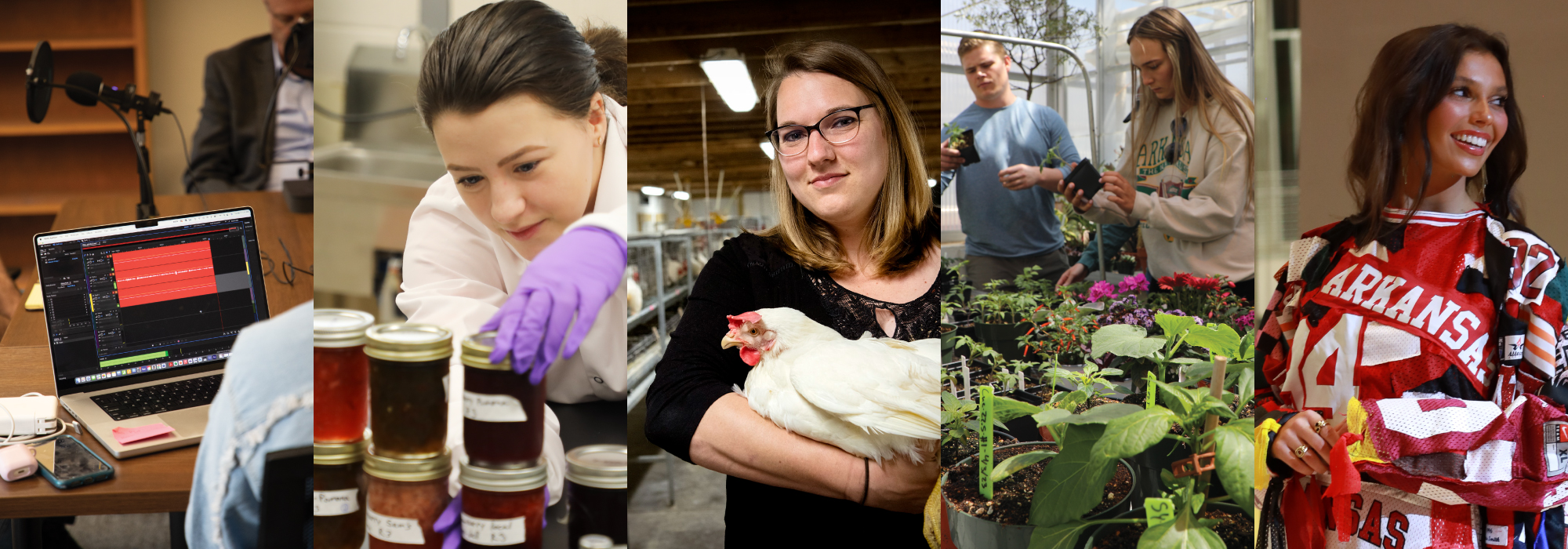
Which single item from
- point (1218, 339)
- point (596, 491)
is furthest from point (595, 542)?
point (1218, 339)

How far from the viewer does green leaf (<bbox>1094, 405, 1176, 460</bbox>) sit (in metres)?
1.22

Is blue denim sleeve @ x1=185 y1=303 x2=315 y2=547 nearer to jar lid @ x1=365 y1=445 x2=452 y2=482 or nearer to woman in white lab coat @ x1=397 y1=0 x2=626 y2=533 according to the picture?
jar lid @ x1=365 y1=445 x2=452 y2=482

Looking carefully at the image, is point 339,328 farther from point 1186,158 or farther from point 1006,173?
point 1186,158

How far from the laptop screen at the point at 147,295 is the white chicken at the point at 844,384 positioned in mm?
1065

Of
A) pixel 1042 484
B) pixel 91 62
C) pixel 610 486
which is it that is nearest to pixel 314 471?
pixel 610 486

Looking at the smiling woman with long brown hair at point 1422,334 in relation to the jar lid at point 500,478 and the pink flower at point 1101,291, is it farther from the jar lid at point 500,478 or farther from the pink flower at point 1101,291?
the jar lid at point 500,478

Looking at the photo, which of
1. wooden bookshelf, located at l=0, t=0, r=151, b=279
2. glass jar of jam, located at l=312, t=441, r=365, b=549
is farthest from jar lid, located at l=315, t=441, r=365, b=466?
wooden bookshelf, located at l=0, t=0, r=151, b=279

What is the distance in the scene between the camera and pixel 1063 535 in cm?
125

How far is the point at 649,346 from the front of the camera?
6.84ft

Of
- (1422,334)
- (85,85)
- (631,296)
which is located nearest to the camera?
(1422,334)

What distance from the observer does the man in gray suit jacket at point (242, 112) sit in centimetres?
168

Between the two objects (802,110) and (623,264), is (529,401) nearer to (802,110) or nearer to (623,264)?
(623,264)

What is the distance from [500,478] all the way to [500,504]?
49 millimetres

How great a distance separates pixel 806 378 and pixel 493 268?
59 cm
